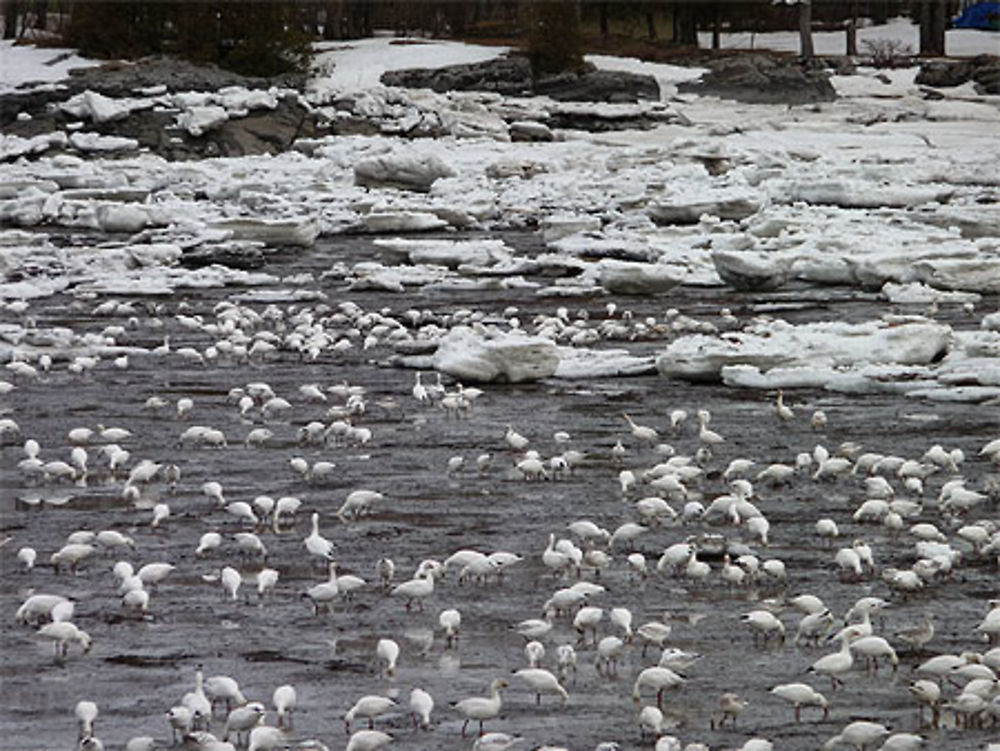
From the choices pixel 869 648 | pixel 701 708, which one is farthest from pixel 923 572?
pixel 701 708

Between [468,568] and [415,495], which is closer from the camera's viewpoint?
[468,568]

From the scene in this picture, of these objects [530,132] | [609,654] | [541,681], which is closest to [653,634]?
[609,654]

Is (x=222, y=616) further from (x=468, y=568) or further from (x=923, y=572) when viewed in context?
(x=923, y=572)

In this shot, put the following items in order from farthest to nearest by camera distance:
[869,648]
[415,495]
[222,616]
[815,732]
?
[415,495] < [222,616] < [869,648] < [815,732]

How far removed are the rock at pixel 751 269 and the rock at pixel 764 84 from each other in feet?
80.0

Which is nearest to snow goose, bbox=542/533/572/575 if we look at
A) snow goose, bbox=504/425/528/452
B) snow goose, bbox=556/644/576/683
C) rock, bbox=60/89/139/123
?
snow goose, bbox=556/644/576/683

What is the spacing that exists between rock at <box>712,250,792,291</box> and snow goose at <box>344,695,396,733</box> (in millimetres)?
12839

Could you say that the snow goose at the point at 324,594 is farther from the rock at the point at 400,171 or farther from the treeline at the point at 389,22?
the treeline at the point at 389,22

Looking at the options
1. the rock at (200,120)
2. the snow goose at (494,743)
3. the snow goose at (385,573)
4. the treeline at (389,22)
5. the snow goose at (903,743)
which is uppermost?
the treeline at (389,22)

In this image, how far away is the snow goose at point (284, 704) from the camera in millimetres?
6711

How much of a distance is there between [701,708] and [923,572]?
2143 millimetres

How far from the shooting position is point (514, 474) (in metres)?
11.2

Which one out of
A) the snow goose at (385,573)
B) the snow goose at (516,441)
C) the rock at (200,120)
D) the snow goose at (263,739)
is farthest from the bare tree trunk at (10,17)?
the snow goose at (263,739)

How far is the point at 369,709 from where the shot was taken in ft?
21.8
